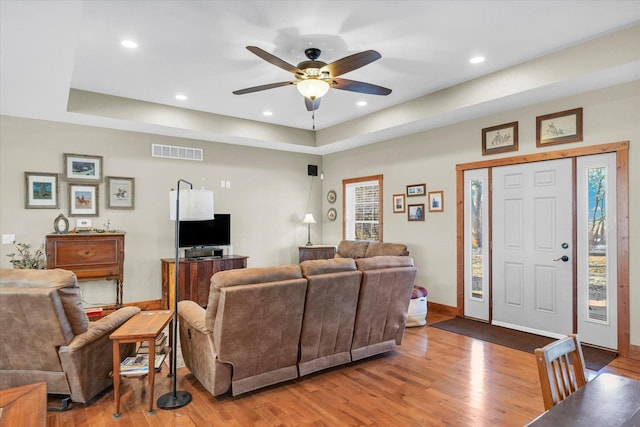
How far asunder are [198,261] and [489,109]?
184 inches

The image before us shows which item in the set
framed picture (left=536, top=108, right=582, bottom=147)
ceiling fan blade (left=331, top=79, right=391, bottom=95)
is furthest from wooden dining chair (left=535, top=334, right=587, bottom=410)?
framed picture (left=536, top=108, right=582, bottom=147)

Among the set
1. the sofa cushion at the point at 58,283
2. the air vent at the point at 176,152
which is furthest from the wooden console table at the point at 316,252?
the sofa cushion at the point at 58,283

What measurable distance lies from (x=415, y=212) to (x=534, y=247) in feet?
6.10

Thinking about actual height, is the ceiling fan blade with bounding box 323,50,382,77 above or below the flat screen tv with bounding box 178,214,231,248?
above

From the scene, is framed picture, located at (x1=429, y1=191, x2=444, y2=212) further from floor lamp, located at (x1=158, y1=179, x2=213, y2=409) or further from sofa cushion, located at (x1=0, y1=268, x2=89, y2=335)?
sofa cushion, located at (x1=0, y1=268, x2=89, y2=335)

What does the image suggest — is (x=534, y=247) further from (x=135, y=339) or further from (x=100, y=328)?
(x=100, y=328)

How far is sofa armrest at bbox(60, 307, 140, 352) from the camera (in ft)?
8.49

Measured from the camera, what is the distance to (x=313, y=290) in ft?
9.78

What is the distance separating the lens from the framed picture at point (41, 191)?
5020mm

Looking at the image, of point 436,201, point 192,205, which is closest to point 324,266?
point 192,205

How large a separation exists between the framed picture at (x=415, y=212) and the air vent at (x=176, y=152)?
145 inches

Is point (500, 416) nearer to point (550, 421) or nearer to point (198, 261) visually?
point (550, 421)

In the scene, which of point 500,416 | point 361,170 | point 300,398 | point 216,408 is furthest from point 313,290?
point 361,170

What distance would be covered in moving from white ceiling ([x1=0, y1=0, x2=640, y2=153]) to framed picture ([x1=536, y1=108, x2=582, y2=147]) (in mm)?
829
